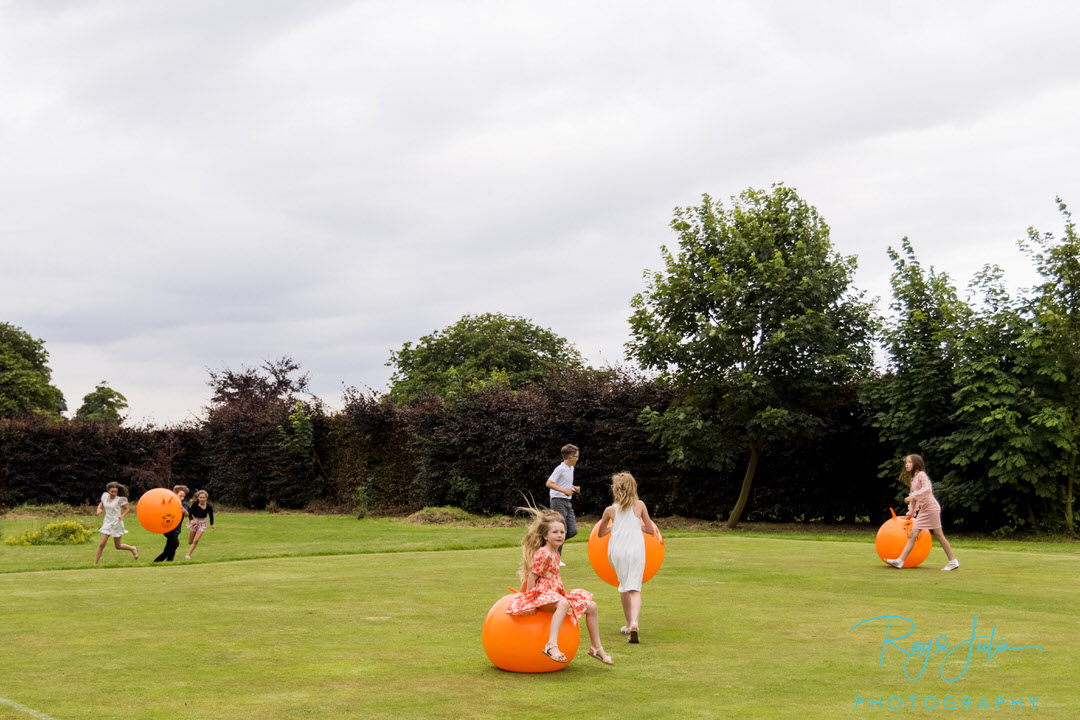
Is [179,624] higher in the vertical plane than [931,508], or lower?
lower

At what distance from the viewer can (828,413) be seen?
25.1 m

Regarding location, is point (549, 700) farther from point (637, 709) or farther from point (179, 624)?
point (179, 624)

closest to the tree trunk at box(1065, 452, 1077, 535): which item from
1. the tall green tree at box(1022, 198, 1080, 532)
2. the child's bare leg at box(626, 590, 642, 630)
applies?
the tall green tree at box(1022, 198, 1080, 532)

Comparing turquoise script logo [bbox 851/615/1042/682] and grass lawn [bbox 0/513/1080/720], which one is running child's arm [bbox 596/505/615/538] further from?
turquoise script logo [bbox 851/615/1042/682]

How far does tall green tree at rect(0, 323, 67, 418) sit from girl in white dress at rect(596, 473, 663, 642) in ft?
180

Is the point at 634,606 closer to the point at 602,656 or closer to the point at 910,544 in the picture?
the point at 602,656

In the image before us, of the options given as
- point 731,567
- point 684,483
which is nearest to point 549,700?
point 731,567

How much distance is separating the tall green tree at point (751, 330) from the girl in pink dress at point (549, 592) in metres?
15.7

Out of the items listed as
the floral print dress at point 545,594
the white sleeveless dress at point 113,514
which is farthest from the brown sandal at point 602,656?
the white sleeveless dress at point 113,514

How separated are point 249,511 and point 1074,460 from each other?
26.2 m

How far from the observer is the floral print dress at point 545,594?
7.85 m

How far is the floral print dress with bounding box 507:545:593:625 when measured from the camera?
7848 mm

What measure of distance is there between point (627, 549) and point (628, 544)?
0.05 meters

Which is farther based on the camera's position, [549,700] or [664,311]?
[664,311]
